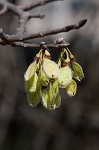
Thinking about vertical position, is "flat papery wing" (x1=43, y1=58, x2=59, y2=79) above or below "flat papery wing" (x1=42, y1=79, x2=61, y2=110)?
above

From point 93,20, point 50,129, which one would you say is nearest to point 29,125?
point 50,129

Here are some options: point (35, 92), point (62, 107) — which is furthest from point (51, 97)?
point (62, 107)

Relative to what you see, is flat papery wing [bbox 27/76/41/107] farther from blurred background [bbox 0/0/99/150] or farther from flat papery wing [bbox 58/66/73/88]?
blurred background [bbox 0/0/99/150]

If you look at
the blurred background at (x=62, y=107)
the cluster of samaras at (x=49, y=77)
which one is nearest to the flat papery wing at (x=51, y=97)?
the cluster of samaras at (x=49, y=77)

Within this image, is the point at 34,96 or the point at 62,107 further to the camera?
the point at 62,107

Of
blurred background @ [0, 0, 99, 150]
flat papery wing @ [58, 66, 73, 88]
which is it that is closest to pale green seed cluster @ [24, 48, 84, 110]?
flat papery wing @ [58, 66, 73, 88]

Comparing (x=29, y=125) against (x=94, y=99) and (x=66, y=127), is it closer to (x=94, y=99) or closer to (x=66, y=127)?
(x=66, y=127)

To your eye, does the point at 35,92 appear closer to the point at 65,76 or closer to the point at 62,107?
the point at 65,76
